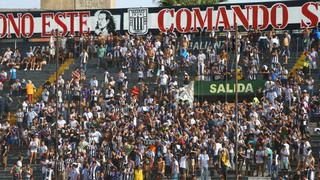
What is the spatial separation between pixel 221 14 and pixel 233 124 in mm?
15104

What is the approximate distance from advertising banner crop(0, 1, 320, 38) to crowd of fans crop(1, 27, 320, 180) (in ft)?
5.90

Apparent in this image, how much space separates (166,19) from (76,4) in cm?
1716

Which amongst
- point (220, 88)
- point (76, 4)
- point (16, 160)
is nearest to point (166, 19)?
point (220, 88)

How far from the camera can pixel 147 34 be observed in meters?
60.4

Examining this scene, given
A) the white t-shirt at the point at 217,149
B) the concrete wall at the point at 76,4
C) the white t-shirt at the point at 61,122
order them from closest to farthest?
1. the white t-shirt at the point at 217,149
2. the white t-shirt at the point at 61,122
3. the concrete wall at the point at 76,4

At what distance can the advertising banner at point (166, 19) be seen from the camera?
191 ft

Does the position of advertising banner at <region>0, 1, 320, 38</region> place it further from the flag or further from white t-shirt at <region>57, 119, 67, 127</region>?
white t-shirt at <region>57, 119, 67, 127</region>

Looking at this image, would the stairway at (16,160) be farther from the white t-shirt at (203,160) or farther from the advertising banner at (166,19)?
the advertising banner at (166,19)

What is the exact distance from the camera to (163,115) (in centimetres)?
4856

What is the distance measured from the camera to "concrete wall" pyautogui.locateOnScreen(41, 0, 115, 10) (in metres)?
75.6

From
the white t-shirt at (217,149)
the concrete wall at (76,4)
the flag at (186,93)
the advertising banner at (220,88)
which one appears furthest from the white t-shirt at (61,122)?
the concrete wall at (76,4)

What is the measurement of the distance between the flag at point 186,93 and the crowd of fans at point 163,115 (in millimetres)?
270

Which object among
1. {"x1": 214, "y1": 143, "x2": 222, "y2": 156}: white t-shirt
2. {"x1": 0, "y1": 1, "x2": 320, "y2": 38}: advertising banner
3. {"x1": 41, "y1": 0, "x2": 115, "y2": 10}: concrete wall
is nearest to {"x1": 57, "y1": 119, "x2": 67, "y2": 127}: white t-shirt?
{"x1": 214, "y1": 143, "x2": 222, "y2": 156}: white t-shirt

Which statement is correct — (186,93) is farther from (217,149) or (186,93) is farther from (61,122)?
(217,149)
